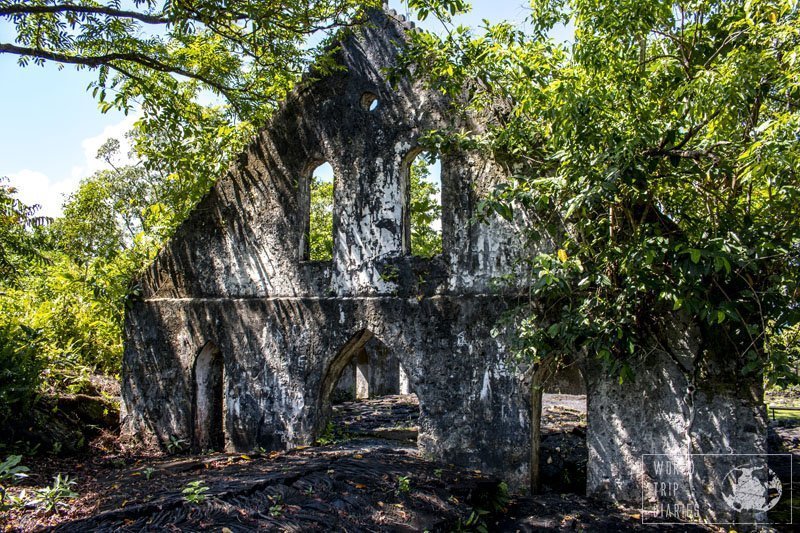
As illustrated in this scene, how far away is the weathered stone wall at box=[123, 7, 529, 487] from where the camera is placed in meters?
Answer: 7.37

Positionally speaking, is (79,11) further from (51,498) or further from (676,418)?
(676,418)

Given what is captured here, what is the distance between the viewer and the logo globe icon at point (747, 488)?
6078 millimetres

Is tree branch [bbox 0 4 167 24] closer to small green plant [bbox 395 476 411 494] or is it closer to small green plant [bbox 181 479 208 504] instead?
small green plant [bbox 181 479 208 504]

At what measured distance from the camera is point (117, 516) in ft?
16.4

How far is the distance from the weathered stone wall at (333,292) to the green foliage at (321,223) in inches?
218

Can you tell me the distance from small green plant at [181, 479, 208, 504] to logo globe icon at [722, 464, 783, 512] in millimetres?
5135

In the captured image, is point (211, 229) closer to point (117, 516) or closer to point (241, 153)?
point (241, 153)

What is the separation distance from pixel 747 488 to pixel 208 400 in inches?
279

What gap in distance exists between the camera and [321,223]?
712 inches

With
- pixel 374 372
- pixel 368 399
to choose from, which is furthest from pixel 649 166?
pixel 374 372

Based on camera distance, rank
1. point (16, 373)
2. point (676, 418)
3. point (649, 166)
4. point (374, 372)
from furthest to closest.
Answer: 1. point (374, 372)
2. point (16, 373)
3. point (676, 418)
4. point (649, 166)

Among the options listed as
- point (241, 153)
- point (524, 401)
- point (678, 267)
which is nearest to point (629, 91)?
point (678, 267)

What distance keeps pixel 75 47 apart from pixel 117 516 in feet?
18.9

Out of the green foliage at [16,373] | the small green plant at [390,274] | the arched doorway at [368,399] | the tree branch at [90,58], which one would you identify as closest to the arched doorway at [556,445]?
the arched doorway at [368,399]
